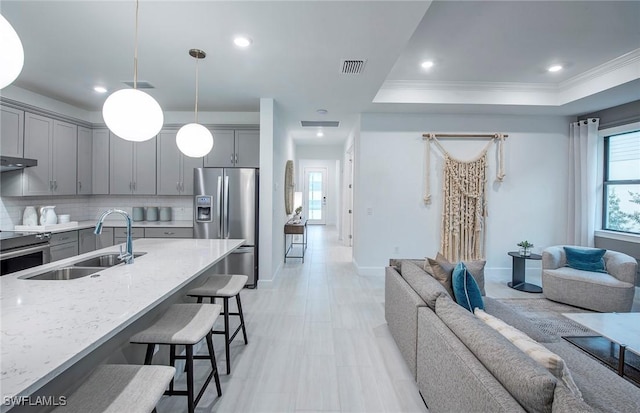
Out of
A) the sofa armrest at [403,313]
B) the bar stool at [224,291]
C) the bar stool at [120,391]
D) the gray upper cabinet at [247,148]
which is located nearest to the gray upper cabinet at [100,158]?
the gray upper cabinet at [247,148]

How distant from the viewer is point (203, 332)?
1566mm

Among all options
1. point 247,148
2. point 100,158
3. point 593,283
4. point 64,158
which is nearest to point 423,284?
point 593,283

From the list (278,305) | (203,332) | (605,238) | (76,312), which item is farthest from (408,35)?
(605,238)

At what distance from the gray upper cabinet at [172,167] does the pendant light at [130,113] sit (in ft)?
10.0

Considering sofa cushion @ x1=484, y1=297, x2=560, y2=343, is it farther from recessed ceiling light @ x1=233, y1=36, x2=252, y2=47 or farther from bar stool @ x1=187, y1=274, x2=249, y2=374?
recessed ceiling light @ x1=233, y1=36, x2=252, y2=47

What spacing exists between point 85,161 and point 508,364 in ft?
18.7

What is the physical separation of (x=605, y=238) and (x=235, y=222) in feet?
17.7

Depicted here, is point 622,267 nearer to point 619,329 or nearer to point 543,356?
point 619,329

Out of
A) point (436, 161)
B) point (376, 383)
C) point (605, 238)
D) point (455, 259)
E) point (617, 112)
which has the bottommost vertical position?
point (376, 383)

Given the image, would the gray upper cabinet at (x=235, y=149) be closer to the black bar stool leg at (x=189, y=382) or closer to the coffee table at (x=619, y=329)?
the black bar stool leg at (x=189, y=382)

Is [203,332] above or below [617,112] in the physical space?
below

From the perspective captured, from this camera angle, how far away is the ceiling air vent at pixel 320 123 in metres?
5.49

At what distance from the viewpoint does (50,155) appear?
13.2 ft

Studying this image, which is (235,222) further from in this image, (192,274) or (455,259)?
(455,259)
